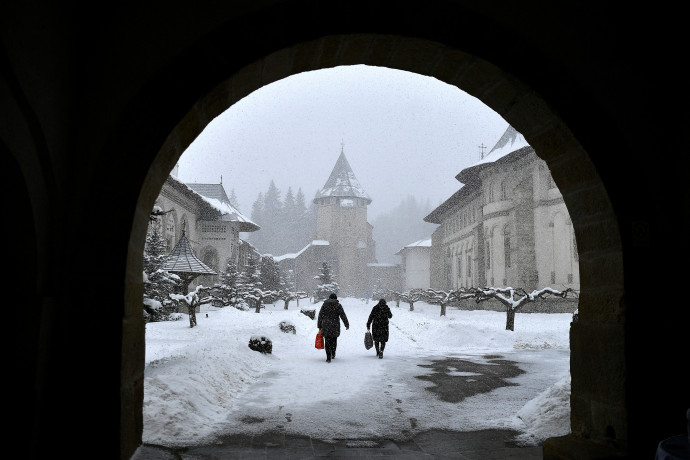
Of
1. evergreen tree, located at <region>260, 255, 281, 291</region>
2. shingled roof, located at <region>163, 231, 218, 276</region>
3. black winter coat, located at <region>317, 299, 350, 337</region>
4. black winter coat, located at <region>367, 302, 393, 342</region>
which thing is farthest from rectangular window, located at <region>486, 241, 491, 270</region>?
black winter coat, located at <region>317, 299, 350, 337</region>

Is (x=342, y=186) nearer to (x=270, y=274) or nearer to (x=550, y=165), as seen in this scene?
(x=270, y=274)

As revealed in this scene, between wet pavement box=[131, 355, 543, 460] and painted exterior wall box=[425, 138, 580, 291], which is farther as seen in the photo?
painted exterior wall box=[425, 138, 580, 291]

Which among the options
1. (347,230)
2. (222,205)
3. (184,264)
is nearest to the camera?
(184,264)

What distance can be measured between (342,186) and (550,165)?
69777 mm

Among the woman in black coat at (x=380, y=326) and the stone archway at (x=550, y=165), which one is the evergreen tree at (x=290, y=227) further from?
the stone archway at (x=550, y=165)

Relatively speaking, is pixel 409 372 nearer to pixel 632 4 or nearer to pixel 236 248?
pixel 632 4

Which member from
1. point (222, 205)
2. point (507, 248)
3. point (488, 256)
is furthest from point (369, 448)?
point (222, 205)

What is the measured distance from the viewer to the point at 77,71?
2.77 m

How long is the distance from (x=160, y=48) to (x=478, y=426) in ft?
14.6

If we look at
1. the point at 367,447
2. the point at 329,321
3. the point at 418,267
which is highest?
the point at 418,267

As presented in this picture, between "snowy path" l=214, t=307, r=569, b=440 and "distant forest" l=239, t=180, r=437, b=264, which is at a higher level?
"distant forest" l=239, t=180, r=437, b=264

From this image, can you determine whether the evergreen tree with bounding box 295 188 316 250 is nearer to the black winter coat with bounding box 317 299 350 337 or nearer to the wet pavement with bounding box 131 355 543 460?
the black winter coat with bounding box 317 299 350 337

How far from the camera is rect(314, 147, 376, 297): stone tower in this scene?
67875mm

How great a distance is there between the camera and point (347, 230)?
230ft
